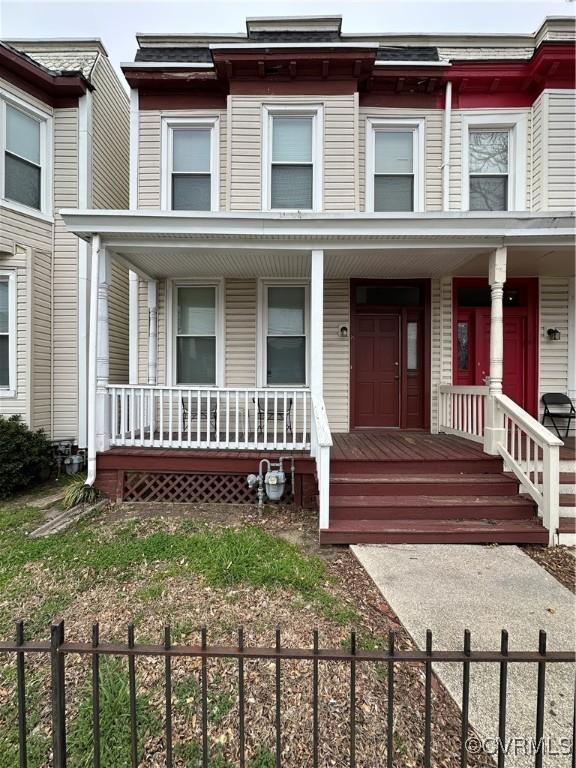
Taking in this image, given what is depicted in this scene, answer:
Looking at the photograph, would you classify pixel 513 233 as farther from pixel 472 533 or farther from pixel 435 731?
pixel 435 731

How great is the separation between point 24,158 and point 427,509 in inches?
328

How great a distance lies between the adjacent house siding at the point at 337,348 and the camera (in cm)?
683

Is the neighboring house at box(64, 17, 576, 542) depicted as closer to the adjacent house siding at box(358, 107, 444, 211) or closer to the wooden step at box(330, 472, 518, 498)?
the adjacent house siding at box(358, 107, 444, 211)

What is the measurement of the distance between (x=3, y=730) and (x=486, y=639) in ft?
9.14

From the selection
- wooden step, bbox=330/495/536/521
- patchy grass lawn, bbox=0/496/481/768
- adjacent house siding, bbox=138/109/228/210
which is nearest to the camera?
patchy grass lawn, bbox=0/496/481/768

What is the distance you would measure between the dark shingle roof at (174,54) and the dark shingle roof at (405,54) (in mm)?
3180

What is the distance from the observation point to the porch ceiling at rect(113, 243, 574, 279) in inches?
210

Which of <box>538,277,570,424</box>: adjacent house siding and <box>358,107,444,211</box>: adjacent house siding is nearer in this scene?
<box>538,277,570,424</box>: adjacent house siding

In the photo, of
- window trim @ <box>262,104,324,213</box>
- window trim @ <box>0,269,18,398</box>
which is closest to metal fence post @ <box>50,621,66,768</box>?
window trim @ <box>0,269,18,398</box>

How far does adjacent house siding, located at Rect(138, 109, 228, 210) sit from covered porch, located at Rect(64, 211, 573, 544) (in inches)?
55.0

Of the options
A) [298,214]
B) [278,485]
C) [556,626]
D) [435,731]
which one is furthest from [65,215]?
[556,626]

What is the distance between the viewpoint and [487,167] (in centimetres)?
704

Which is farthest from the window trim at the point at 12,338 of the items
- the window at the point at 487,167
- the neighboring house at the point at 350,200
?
the window at the point at 487,167

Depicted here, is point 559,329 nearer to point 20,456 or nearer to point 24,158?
point 20,456
